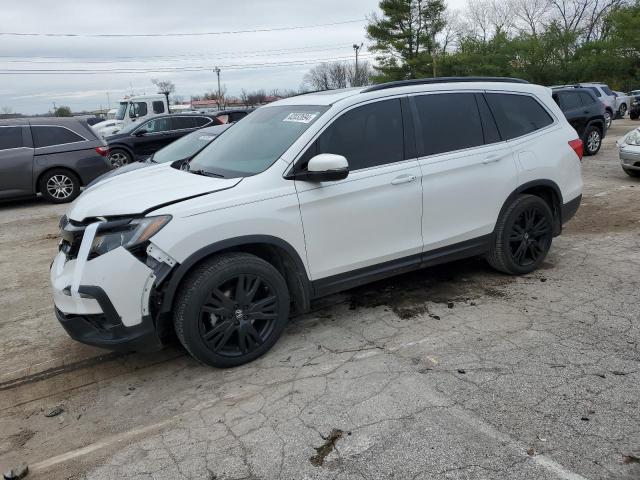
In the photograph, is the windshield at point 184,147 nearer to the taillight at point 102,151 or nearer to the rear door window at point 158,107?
the taillight at point 102,151

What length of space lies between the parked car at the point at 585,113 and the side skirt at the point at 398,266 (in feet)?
34.8

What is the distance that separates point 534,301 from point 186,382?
299 centimetres

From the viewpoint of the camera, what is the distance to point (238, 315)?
357cm

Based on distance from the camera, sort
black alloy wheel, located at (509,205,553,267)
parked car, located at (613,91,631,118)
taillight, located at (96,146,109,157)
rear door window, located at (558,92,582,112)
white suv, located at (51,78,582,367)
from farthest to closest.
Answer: parked car, located at (613,91,631,118), rear door window, located at (558,92,582,112), taillight, located at (96,146,109,157), black alloy wheel, located at (509,205,553,267), white suv, located at (51,78,582,367)

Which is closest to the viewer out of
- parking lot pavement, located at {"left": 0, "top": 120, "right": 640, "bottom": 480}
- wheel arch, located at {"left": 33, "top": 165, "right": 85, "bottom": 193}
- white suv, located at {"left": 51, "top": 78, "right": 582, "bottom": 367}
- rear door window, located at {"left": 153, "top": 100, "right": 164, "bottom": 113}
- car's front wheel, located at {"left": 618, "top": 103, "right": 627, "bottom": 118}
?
parking lot pavement, located at {"left": 0, "top": 120, "right": 640, "bottom": 480}

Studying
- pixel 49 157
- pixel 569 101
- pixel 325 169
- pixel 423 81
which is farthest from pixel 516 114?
pixel 569 101

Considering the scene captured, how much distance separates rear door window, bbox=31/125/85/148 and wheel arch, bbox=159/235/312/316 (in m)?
8.98

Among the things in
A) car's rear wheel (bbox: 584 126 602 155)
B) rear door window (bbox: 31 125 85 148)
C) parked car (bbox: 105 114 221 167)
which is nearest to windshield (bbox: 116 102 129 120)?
parked car (bbox: 105 114 221 167)

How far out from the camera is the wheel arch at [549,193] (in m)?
4.95

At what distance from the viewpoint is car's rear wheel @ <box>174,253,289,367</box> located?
133 inches

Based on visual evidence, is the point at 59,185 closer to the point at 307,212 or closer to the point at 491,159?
the point at 307,212

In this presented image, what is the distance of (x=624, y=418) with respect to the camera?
2.85 metres

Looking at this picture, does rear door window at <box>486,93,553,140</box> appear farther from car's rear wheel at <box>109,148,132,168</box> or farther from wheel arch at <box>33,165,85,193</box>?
car's rear wheel at <box>109,148,132,168</box>

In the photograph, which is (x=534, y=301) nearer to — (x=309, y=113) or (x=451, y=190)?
(x=451, y=190)
